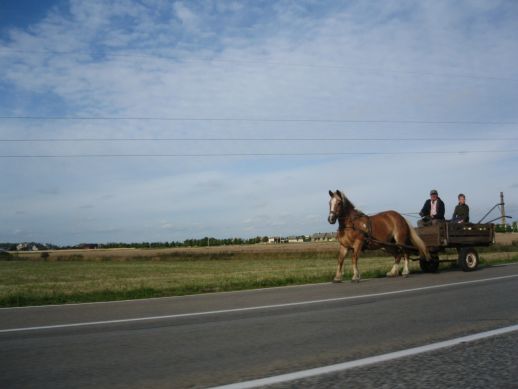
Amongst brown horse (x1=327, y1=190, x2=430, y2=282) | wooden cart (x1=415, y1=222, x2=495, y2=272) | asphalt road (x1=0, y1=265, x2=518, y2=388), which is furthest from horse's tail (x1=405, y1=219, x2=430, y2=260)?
asphalt road (x1=0, y1=265, x2=518, y2=388)

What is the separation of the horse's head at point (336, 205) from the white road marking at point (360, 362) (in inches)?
320

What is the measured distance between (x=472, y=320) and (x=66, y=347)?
207 inches

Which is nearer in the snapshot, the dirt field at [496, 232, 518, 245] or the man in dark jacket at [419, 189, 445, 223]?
the man in dark jacket at [419, 189, 445, 223]

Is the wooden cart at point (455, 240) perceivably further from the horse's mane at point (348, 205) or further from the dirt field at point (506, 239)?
the dirt field at point (506, 239)

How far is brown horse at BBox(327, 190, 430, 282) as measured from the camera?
14.7 metres

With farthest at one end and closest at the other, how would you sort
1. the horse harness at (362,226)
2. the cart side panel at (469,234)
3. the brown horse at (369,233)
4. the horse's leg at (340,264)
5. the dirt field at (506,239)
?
the dirt field at (506,239) → the cart side panel at (469,234) → the horse harness at (362,226) → the brown horse at (369,233) → the horse's leg at (340,264)

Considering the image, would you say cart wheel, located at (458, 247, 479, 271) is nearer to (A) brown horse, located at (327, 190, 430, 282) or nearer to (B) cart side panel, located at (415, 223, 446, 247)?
(B) cart side panel, located at (415, 223, 446, 247)

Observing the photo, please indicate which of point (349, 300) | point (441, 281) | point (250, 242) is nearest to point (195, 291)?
point (349, 300)

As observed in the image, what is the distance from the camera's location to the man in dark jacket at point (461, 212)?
1758cm

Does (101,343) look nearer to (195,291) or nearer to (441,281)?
(195,291)

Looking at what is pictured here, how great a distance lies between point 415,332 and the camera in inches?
263

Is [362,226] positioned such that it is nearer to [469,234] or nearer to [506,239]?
[469,234]

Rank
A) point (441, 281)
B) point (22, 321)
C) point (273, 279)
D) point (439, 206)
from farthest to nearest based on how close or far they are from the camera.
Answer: point (439, 206) < point (273, 279) < point (441, 281) < point (22, 321)

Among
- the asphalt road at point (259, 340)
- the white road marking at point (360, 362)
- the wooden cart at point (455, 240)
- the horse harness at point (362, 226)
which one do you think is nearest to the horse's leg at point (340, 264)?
the horse harness at point (362, 226)
